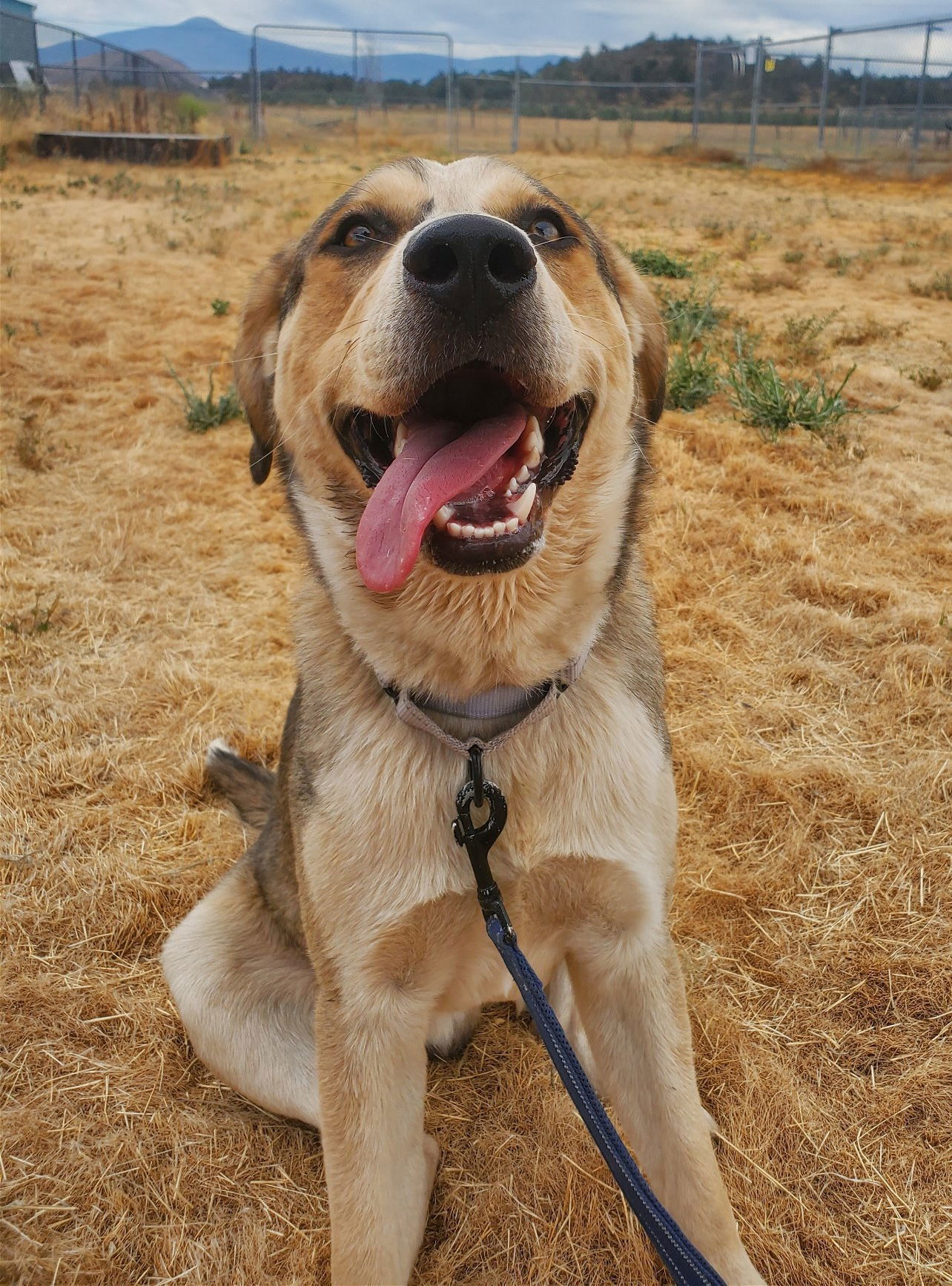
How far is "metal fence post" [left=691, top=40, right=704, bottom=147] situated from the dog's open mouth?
27.9 metres

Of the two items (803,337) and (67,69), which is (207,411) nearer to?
(803,337)

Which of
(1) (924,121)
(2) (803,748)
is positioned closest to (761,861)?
(2) (803,748)

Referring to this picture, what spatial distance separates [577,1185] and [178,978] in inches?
42.4

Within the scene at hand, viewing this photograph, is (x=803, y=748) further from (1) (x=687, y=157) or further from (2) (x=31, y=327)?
(1) (x=687, y=157)

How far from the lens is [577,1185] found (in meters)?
2.09

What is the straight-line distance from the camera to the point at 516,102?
26.9 m

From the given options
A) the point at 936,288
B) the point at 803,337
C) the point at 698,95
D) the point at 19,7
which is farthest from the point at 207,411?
the point at 19,7

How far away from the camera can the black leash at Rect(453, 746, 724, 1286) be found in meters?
1.50

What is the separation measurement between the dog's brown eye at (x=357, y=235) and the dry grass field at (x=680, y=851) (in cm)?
169

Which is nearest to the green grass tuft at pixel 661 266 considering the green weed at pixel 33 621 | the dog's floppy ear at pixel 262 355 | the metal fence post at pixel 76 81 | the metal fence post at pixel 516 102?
the green weed at pixel 33 621

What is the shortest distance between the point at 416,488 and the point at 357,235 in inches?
31.7

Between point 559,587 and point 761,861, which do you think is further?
point 761,861

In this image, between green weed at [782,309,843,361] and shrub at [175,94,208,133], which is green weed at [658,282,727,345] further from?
shrub at [175,94,208,133]

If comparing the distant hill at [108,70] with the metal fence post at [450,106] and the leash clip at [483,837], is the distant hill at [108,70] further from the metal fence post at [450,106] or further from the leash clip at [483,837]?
the leash clip at [483,837]
